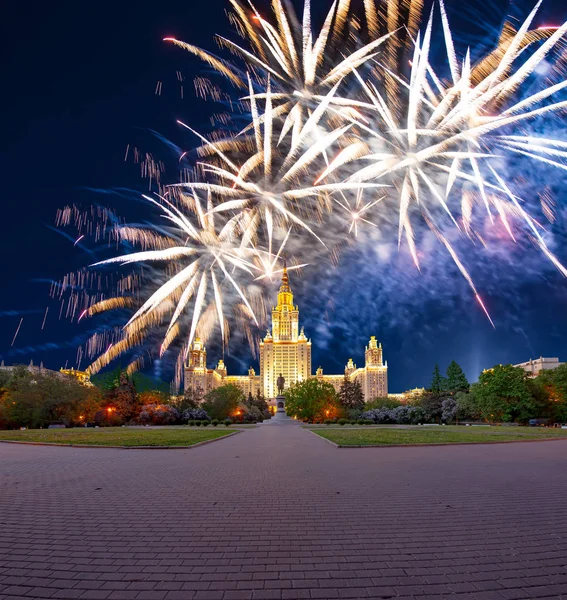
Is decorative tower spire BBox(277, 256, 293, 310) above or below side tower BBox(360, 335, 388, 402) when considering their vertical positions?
above

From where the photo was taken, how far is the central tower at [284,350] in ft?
592

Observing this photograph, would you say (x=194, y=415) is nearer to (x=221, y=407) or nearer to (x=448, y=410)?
(x=221, y=407)

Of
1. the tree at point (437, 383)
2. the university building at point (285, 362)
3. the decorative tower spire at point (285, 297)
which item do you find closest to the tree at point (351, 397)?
the tree at point (437, 383)

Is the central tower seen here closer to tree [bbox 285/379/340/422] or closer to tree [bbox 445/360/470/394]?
tree [bbox 445/360/470/394]

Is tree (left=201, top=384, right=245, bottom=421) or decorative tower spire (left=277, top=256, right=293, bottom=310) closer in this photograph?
tree (left=201, top=384, right=245, bottom=421)

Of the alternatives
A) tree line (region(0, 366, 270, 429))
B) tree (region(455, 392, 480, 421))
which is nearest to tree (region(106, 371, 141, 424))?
tree line (region(0, 366, 270, 429))

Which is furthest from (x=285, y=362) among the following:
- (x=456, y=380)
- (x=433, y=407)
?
(x=433, y=407)

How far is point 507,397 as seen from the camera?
182 ft

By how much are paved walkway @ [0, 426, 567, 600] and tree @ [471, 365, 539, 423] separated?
142ft

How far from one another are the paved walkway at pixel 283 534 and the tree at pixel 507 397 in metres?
43.4

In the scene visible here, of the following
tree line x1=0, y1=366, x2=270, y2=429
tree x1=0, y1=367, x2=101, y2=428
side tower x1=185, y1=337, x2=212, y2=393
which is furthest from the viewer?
side tower x1=185, y1=337, x2=212, y2=393

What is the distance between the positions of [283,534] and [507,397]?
5525cm

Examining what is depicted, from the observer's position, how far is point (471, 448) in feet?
74.8

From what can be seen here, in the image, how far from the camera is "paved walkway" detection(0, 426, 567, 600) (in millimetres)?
5551
